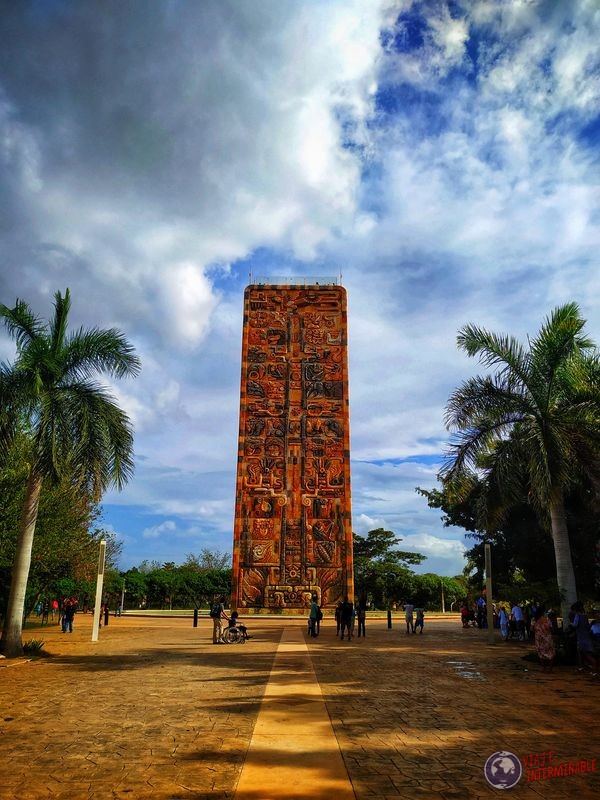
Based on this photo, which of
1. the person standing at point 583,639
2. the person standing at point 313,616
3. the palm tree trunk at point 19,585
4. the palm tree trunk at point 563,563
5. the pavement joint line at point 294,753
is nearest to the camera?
the pavement joint line at point 294,753

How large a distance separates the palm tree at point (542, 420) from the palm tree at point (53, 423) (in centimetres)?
922

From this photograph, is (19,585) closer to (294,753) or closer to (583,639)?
(294,753)

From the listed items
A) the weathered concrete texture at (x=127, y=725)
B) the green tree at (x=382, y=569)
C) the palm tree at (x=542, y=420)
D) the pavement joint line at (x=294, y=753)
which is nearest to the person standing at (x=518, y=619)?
the palm tree at (x=542, y=420)

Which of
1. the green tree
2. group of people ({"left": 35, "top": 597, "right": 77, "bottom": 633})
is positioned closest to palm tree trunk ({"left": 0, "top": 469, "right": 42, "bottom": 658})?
group of people ({"left": 35, "top": 597, "right": 77, "bottom": 633})

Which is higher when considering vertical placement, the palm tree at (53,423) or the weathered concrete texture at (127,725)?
the palm tree at (53,423)

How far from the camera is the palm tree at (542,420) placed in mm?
14969

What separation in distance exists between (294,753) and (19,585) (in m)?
10.9

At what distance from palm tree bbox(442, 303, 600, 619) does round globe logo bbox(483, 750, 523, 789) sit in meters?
9.48

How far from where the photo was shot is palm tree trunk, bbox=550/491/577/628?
586 inches

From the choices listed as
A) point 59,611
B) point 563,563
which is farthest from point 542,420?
point 59,611

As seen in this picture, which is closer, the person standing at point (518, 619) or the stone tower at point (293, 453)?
the person standing at point (518, 619)

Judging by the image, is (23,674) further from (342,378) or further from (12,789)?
(342,378)

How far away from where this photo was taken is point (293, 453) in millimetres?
34312

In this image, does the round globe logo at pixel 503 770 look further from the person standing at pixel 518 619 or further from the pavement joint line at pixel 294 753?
the person standing at pixel 518 619
